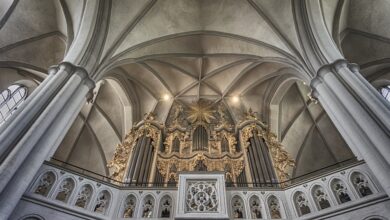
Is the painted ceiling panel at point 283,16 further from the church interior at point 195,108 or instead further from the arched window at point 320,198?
the arched window at point 320,198

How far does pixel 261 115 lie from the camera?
1495 cm

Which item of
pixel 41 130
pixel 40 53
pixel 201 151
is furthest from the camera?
pixel 40 53

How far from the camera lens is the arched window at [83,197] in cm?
683

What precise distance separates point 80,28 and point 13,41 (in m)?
4.29

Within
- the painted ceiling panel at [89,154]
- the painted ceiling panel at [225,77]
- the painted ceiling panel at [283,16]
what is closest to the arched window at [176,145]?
the painted ceiling panel at [225,77]

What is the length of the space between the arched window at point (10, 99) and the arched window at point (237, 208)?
1063 cm

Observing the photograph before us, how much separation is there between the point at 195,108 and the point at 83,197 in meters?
8.96

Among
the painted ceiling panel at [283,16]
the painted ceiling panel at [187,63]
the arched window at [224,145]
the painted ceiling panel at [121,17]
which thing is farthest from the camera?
the painted ceiling panel at [187,63]

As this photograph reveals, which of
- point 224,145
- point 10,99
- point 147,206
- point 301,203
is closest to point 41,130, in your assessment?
point 147,206

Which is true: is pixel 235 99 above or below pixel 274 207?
above

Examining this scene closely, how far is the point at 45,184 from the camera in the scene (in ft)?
21.7

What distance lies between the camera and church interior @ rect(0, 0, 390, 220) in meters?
6.48

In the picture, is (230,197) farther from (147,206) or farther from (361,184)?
(361,184)

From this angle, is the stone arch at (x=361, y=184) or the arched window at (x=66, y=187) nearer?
the stone arch at (x=361, y=184)
